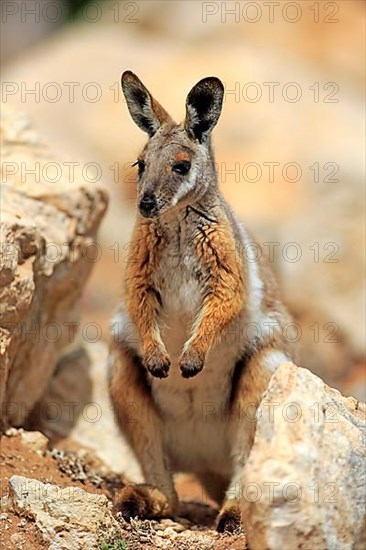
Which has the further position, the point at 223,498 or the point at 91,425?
the point at 91,425

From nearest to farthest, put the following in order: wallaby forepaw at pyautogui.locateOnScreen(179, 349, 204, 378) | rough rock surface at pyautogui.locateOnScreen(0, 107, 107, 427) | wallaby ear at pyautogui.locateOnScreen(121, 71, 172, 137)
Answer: wallaby forepaw at pyautogui.locateOnScreen(179, 349, 204, 378) → wallaby ear at pyautogui.locateOnScreen(121, 71, 172, 137) → rough rock surface at pyautogui.locateOnScreen(0, 107, 107, 427)

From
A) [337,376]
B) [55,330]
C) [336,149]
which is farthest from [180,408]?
[336,149]

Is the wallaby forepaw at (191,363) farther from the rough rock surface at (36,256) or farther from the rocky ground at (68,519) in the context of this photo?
the rough rock surface at (36,256)

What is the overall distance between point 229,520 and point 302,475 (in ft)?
5.98

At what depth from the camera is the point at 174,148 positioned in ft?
21.4

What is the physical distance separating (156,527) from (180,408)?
3.10 feet

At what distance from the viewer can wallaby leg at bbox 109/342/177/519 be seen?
7000 millimetres

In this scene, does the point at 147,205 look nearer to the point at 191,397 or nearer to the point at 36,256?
the point at 36,256

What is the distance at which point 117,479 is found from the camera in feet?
25.3

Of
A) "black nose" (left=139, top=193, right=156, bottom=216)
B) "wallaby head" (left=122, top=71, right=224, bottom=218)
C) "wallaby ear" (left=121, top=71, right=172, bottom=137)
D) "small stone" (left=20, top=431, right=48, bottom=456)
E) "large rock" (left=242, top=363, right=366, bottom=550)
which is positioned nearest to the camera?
"large rock" (left=242, top=363, right=366, bottom=550)

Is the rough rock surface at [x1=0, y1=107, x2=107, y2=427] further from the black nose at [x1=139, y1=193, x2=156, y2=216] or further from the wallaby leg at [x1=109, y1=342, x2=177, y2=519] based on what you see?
the black nose at [x1=139, y1=193, x2=156, y2=216]

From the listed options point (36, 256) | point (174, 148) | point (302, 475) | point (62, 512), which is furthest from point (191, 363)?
point (302, 475)

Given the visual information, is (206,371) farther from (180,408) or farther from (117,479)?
(117,479)

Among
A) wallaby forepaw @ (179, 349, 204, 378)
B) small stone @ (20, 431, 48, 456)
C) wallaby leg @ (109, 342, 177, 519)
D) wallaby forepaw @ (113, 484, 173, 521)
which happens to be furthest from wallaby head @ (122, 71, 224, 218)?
small stone @ (20, 431, 48, 456)
